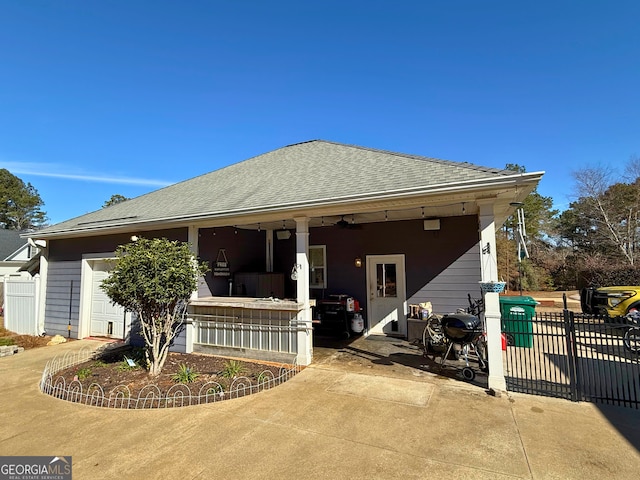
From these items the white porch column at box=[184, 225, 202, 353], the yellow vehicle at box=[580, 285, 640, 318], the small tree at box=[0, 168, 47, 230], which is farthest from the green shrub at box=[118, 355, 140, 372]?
the small tree at box=[0, 168, 47, 230]

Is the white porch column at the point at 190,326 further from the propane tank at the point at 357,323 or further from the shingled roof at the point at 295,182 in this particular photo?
the propane tank at the point at 357,323

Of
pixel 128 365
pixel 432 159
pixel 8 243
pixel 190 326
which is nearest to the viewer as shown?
pixel 128 365

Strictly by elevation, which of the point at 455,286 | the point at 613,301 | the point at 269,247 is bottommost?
the point at 613,301

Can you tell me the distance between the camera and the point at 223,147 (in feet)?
40.9

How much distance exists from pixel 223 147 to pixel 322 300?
841 centimetres

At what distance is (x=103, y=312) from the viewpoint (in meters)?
7.62

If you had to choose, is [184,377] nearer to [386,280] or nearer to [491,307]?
[491,307]

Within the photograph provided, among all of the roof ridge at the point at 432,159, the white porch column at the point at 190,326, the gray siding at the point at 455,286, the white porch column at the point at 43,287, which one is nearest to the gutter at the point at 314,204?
the roof ridge at the point at 432,159

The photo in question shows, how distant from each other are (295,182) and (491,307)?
167 inches

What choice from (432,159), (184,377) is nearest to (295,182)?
(432,159)

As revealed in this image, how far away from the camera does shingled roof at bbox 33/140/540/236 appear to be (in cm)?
466

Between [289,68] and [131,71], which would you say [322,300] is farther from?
[131,71]

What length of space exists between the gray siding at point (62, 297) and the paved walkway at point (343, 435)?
4.09 m

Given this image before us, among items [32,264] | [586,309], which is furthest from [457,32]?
[32,264]
